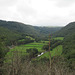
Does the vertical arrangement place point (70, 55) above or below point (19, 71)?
below

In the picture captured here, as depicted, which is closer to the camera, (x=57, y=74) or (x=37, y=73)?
(x=57, y=74)

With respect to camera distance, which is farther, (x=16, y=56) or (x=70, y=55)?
(x=70, y=55)

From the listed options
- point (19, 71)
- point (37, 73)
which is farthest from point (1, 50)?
point (37, 73)

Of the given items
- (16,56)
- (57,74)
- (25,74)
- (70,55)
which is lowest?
(70,55)

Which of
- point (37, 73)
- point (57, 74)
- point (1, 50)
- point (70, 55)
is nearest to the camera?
point (57, 74)

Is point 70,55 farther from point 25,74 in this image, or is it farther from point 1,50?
point 25,74

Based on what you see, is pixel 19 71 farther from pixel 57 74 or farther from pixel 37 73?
pixel 57 74

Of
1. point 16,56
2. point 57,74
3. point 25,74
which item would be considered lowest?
point 25,74

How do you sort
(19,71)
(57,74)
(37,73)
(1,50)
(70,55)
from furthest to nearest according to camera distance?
1. (70,55)
2. (1,50)
3. (19,71)
4. (37,73)
5. (57,74)

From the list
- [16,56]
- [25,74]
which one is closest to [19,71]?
[25,74]
